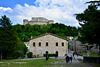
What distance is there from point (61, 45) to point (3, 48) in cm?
1714

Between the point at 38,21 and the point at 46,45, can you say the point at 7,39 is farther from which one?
the point at 38,21

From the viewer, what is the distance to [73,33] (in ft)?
398

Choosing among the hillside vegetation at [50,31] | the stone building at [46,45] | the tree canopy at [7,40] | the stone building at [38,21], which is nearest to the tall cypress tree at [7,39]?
the tree canopy at [7,40]

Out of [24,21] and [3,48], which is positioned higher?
[24,21]

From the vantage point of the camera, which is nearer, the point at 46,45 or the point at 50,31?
the point at 46,45

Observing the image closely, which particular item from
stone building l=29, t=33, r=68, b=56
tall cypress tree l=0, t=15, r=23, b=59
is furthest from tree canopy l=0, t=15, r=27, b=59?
stone building l=29, t=33, r=68, b=56

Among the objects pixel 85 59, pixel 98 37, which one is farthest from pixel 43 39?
pixel 98 37

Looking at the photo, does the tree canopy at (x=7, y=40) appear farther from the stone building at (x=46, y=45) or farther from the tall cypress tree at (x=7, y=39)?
the stone building at (x=46, y=45)

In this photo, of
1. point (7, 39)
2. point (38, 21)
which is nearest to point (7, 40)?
point (7, 39)

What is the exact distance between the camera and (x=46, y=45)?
4269cm

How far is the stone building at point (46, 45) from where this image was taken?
42406 millimetres

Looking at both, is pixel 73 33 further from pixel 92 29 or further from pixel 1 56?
pixel 92 29

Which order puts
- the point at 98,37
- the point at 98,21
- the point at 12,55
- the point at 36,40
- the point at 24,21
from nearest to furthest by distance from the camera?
the point at 98,21 < the point at 98,37 < the point at 12,55 < the point at 36,40 < the point at 24,21

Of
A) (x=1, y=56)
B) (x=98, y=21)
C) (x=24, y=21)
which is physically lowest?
(x=1, y=56)
